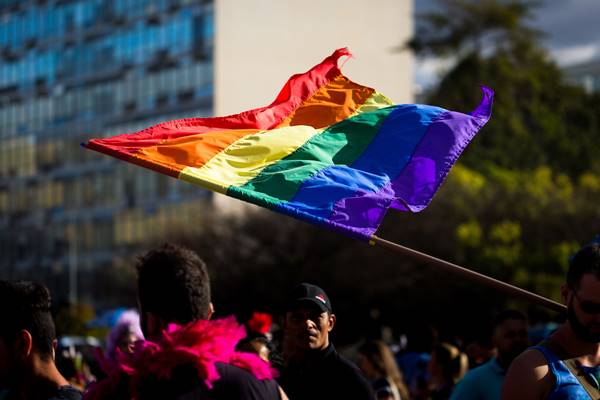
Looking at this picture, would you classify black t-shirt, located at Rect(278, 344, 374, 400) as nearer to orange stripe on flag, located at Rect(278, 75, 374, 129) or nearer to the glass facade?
orange stripe on flag, located at Rect(278, 75, 374, 129)

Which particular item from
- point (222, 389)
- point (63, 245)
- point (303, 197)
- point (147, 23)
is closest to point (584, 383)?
point (222, 389)

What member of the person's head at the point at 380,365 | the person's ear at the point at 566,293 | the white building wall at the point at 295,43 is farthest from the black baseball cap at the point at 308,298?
the white building wall at the point at 295,43

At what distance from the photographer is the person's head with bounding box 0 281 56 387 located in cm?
482

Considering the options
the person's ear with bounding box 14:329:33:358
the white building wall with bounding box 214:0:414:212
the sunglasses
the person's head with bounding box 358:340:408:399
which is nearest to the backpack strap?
the sunglasses

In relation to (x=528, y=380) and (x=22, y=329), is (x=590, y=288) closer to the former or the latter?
(x=528, y=380)

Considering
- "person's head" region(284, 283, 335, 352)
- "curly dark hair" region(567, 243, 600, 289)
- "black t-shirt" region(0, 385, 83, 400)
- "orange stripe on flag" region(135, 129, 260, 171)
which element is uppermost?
"orange stripe on flag" region(135, 129, 260, 171)

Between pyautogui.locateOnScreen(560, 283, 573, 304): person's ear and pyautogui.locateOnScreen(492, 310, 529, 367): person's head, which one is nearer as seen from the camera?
pyautogui.locateOnScreen(560, 283, 573, 304): person's ear

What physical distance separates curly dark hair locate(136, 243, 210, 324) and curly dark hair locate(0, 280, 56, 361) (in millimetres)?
620

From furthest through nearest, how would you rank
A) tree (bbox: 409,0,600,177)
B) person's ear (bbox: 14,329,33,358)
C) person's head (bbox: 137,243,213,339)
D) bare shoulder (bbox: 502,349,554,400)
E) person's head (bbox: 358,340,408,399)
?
tree (bbox: 409,0,600,177) → person's head (bbox: 358,340,408,399) → person's ear (bbox: 14,329,33,358) → bare shoulder (bbox: 502,349,554,400) → person's head (bbox: 137,243,213,339)

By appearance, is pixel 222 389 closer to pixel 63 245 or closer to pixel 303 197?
pixel 303 197

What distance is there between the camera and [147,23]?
71.0 metres

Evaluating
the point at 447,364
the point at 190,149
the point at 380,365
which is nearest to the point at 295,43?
the point at 380,365

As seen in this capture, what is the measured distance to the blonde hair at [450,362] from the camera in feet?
33.9

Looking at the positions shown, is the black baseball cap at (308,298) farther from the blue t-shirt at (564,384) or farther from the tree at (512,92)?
the tree at (512,92)
